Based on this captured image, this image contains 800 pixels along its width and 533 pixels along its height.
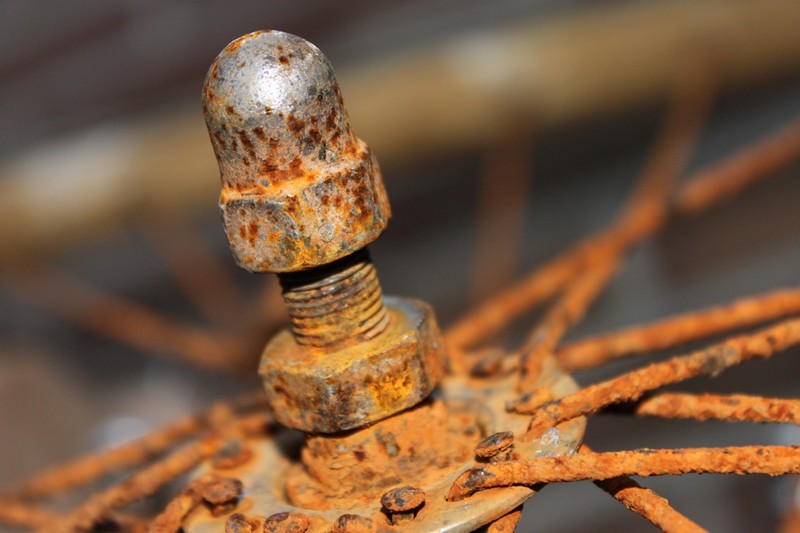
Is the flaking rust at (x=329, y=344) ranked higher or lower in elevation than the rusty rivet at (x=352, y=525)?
higher

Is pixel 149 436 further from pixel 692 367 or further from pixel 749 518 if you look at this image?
pixel 749 518

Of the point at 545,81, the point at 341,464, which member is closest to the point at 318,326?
the point at 341,464

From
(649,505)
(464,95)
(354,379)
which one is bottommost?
(649,505)

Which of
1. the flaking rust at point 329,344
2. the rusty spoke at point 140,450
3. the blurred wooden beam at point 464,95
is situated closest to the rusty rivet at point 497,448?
the flaking rust at point 329,344

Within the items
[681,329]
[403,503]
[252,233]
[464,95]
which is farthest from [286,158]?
[464,95]

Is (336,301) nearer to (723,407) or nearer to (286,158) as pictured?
(286,158)

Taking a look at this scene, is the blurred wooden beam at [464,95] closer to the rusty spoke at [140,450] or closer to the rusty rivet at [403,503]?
the rusty spoke at [140,450]

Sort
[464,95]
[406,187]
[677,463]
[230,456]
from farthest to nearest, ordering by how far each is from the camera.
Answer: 1. [406,187]
2. [464,95]
3. [230,456]
4. [677,463]

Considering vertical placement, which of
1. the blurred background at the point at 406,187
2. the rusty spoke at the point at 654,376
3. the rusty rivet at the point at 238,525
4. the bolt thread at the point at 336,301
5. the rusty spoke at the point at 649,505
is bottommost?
the rusty spoke at the point at 649,505
